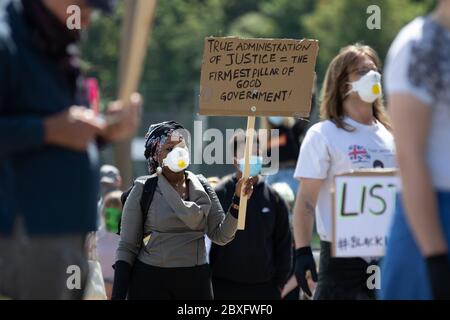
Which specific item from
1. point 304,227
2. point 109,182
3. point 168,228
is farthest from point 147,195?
Result: point 109,182

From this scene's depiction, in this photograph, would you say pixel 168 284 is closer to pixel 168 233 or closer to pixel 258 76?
pixel 168 233

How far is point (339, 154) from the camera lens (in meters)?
6.49

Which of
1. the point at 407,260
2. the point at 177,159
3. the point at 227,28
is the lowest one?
the point at 407,260

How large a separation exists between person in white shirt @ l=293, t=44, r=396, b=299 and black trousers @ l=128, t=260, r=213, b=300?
2.01 feet

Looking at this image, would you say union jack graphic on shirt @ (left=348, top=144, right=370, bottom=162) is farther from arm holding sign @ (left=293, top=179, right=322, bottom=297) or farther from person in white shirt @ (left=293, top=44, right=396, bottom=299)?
arm holding sign @ (left=293, top=179, right=322, bottom=297)

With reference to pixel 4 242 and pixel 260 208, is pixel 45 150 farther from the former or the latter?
pixel 260 208

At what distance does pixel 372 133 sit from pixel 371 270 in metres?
0.70

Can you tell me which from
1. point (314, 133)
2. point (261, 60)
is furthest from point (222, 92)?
point (314, 133)

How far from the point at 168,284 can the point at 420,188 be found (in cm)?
310

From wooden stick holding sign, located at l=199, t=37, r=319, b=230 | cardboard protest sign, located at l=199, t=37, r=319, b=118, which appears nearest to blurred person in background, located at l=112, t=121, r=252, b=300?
wooden stick holding sign, located at l=199, t=37, r=319, b=230

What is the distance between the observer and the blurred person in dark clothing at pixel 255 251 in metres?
8.19

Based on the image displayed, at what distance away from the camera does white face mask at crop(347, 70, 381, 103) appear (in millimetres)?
6656

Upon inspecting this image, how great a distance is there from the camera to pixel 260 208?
8.42 meters

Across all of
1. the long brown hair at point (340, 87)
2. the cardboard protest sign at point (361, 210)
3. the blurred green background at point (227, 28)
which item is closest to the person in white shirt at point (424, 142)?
the cardboard protest sign at point (361, 210)
